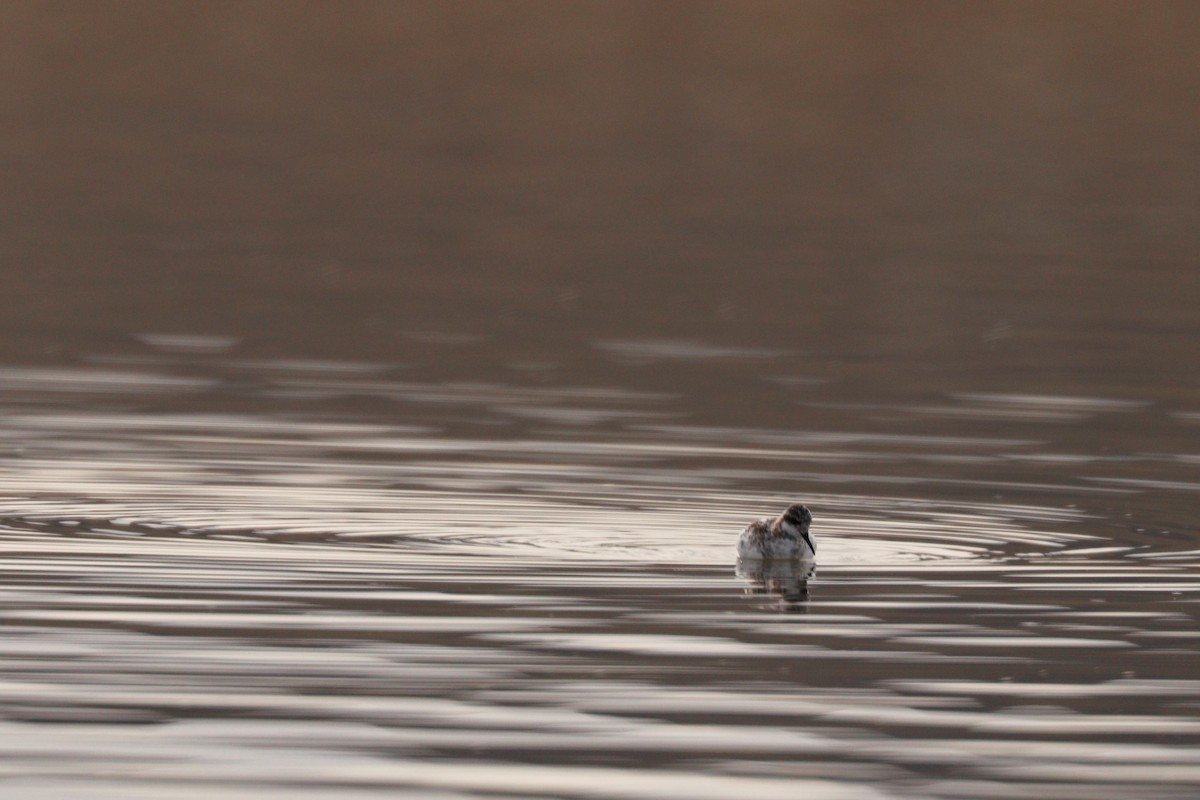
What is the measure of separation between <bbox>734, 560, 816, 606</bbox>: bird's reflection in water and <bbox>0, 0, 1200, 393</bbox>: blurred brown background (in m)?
10.5

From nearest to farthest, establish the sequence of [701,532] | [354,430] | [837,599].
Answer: [837,599]
[701,532]
[354,430]

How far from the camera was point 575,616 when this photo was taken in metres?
15.2

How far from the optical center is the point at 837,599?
16.1 meters

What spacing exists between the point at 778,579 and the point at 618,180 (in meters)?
39.2

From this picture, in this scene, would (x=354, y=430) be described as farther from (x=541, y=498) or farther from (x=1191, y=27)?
(x=1191, y=27)

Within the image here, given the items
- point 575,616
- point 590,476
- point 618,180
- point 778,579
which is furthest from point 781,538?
point 618,180

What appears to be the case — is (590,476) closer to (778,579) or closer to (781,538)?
(781,538)

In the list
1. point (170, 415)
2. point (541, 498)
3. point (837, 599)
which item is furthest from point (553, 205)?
point (837, 599)

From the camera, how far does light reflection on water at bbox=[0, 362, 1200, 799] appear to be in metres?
12.2

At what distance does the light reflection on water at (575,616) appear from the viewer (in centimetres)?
1224

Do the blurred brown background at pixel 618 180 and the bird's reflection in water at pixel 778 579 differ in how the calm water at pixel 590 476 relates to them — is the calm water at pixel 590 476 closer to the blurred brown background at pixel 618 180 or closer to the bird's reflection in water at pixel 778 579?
the bird's reflection in water at pixel 778 579

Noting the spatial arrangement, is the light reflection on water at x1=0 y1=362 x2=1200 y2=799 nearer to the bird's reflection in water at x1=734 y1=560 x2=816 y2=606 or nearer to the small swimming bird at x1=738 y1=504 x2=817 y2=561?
the bird's reflection in water at x1=734 y1=560 x2=816 y2=606

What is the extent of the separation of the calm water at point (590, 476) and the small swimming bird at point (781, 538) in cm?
16

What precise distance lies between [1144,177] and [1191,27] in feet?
95.7
